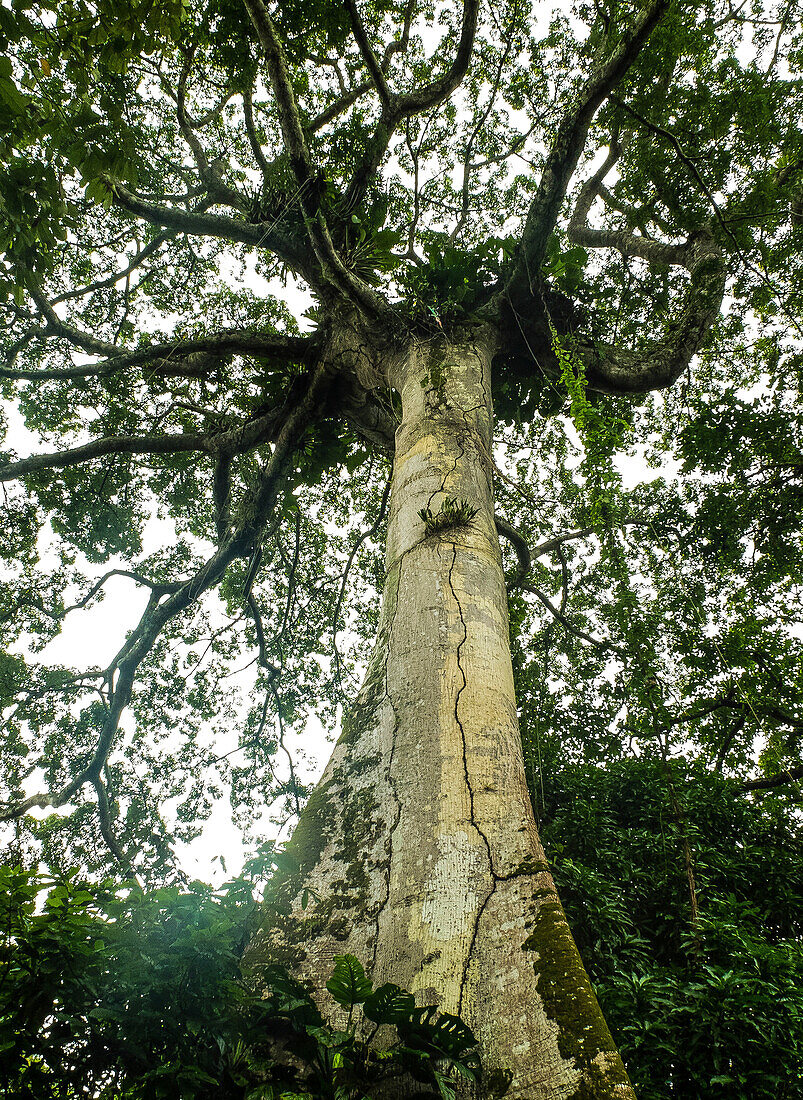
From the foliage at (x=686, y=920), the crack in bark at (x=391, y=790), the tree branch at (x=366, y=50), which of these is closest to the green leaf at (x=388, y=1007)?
the crack in bark at (x=391, y=790)

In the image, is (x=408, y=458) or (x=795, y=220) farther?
(x=795, y=220)

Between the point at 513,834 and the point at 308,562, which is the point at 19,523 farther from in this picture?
the point at 513,834

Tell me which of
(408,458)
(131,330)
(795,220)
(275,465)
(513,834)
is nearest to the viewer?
(513,834)

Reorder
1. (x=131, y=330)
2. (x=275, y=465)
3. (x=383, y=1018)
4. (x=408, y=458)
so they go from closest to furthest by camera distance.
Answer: (x=383, y=1018) → (x=408, y=458) → (x=275, y=465) → (x=131, y=330)

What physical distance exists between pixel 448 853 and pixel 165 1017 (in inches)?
33.2

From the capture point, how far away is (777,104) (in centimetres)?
603

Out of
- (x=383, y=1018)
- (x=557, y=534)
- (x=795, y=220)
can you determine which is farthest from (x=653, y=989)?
(x=795, y=220)

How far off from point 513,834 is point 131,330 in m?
7.81

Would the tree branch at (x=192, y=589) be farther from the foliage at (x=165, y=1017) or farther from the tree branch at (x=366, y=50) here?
the foliage at (x=165, y=1017)

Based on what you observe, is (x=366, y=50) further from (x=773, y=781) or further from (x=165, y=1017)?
(x=773, y=781)

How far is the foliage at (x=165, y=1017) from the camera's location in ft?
3.58

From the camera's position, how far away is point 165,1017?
3.76ft

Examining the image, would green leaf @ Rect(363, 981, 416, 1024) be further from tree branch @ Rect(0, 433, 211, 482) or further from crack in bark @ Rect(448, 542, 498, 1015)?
tree branch @ Rect(0, 433, 211, 482)

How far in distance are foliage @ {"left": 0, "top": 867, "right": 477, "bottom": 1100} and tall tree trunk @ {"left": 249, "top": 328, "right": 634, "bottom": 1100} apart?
169 millimetres
